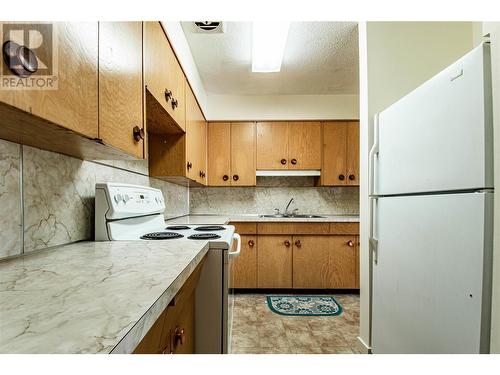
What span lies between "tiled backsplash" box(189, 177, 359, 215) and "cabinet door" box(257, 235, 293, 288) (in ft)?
2.00

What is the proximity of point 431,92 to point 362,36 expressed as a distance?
104 centimetres

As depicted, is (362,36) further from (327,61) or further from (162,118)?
(162,118)

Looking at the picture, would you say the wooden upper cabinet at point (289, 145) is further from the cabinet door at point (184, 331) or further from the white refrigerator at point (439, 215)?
the cabinet door at point (184, 331)

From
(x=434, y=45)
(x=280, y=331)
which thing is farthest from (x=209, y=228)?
(x=434, y=45)

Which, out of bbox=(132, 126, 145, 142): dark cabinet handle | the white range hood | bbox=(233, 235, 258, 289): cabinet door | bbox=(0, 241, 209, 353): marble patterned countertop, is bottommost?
bbox=(233, 235, 258, 289): cabinet door

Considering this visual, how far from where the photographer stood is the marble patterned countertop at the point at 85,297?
38 centimetres

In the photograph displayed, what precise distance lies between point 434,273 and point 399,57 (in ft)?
4.83

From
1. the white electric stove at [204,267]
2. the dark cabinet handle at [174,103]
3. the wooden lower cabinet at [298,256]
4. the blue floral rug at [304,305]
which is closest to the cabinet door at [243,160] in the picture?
the wooden lower cabinet at [298,256]

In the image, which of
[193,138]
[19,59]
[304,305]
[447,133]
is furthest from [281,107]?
[19,59]

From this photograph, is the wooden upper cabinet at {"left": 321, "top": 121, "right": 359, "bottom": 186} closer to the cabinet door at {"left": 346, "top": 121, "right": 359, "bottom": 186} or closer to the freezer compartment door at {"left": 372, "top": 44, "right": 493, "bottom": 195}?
the cabinet door at {"left": 346, "top": 121, "right": 359, "bottom": 186}

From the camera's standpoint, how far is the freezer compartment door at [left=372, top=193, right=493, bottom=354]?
2.94 feet

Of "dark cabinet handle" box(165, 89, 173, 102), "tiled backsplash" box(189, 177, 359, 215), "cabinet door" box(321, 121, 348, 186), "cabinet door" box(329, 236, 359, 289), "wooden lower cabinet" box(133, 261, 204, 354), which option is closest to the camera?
"wooden lower cabinet" box(133, 261, 204, 354)

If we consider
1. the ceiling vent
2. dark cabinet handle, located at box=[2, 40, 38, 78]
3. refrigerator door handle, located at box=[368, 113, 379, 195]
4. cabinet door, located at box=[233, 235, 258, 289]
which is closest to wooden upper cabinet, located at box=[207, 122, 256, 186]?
cabinet door, located at box=[233, 235, 258, 289]

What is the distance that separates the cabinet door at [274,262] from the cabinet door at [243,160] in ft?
2.51
